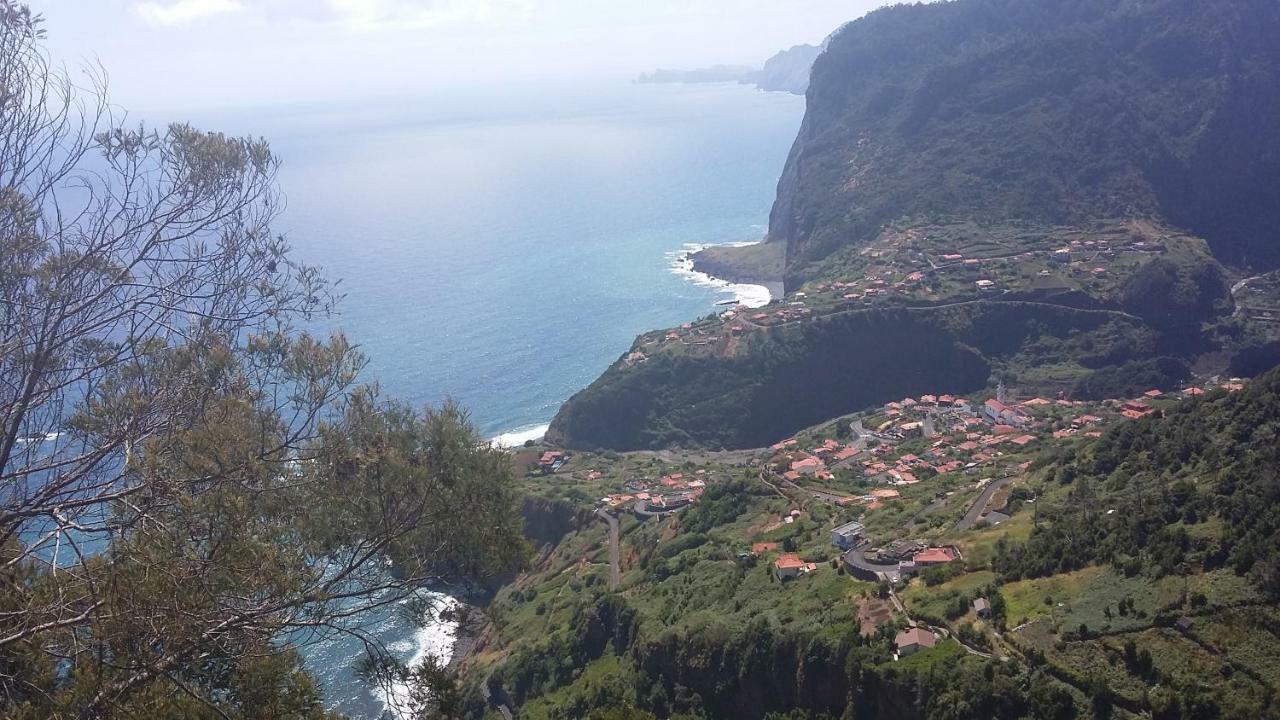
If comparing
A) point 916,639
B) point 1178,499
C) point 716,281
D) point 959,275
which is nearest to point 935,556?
point 916,639

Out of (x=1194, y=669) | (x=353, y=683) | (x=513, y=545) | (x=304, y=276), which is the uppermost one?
(x=304, y=276)

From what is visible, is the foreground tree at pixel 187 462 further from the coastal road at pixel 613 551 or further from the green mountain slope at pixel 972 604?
the coastal road at pixel 613 551

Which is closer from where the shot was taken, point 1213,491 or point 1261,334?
point 1213,491

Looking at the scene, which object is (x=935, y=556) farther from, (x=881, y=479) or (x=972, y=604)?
(x=881, y=479)

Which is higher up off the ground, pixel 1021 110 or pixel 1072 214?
pixel 1021 110

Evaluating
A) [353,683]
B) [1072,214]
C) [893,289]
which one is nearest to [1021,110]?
[1072,214]

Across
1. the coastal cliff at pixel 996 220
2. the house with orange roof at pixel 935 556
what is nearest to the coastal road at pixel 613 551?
the house with orange roof at pixel 935 556

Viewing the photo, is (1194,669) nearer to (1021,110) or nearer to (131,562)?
(131,562)
